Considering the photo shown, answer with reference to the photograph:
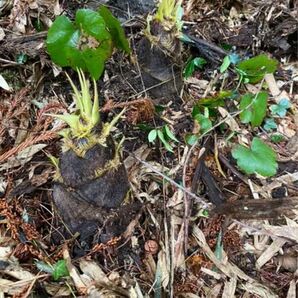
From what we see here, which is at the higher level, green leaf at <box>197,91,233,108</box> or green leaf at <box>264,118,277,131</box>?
green leaf at <box>197,91,233,108</box>

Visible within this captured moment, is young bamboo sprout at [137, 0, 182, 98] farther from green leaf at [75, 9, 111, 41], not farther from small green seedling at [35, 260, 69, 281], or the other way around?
small green seedling at [35, 260, 69, 281]

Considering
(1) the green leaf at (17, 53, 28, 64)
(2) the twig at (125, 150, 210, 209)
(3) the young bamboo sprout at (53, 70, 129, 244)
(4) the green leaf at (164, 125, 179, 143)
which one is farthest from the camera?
(1) the green leaf at (17, 53, 28, 64)


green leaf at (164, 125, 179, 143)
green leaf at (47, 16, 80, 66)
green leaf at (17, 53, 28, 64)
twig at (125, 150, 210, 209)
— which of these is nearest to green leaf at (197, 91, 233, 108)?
green leaf at (164, 125, 179, 143)

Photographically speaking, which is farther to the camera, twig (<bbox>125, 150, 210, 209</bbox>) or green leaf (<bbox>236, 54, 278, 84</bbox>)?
green leaf (<bbox>236, 54, 278, 84</bbox>)

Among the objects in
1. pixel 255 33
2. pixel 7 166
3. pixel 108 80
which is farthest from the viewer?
pixel 255 33

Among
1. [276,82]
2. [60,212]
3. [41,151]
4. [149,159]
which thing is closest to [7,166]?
[41,151]

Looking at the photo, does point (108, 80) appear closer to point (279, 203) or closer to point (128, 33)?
point (128, 33)

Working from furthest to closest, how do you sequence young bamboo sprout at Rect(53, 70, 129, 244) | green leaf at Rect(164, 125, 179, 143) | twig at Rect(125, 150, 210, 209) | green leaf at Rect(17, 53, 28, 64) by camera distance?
green leaf at Rect(17, 53, 28, 64) < green leaf at Rect(164, 125, 179, 143) < twig at Rect(125, 150, 210, 209) < young bamboo sprout at Rect(53, 70, 129, 244)

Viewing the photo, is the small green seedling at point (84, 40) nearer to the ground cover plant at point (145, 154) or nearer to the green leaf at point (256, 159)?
the ground cover plant at point (145, 154)
